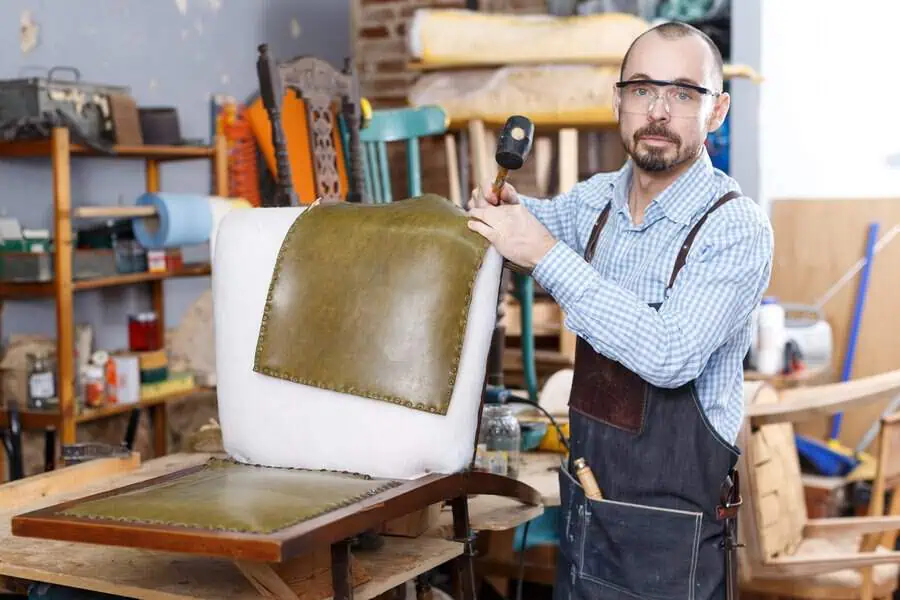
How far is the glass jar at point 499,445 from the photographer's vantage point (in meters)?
2.42

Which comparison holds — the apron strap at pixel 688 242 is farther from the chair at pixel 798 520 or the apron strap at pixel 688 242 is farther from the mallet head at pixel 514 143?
the chair at pixel 798 520

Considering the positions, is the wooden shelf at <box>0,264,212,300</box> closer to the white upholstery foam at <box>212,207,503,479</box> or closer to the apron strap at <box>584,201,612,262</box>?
the white upholstery foam at <box>212,207,503,479</box>

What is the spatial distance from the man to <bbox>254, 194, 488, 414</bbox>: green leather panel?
82 millimetres

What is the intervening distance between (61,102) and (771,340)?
2.57 meters

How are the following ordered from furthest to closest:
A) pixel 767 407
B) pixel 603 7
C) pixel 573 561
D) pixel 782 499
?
pixel 603 7 < pixel 782 499 < pixel 767 407 < pixel 573 561

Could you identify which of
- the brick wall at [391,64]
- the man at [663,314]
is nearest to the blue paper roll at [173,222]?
the brick wall at [391,64]

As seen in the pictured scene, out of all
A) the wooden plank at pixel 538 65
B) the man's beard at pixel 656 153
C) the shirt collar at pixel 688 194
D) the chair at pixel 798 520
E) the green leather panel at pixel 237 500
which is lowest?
the chair at pixel 798 520

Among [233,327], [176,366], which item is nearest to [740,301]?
[233,327]

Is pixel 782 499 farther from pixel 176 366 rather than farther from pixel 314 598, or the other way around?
pixel 176 366

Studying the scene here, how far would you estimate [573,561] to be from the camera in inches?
77.0

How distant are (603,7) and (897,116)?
4.26 ft

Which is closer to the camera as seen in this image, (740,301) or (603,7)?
(740,301)

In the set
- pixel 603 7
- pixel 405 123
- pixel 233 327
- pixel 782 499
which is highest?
pixel 603 7

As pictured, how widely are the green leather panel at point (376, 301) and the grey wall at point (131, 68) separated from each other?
7.17ft
